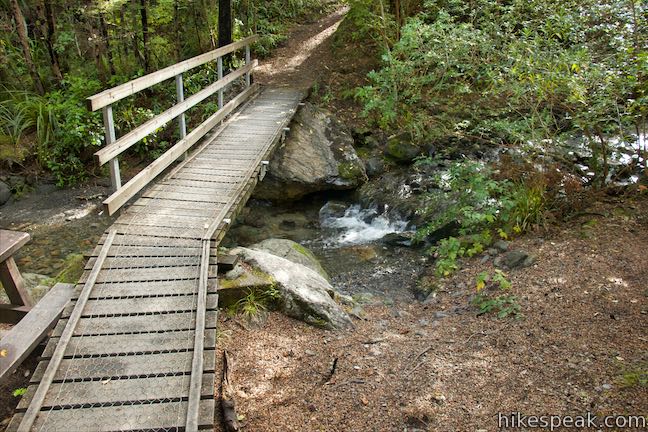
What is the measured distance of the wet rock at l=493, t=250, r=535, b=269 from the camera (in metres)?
6.39

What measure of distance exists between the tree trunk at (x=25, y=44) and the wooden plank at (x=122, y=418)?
34.4 feet

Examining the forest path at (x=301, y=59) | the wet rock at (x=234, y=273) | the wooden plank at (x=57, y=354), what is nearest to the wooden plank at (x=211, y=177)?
the wet rock at (x=234, y=273)

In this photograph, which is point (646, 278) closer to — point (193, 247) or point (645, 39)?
point (645, 39)

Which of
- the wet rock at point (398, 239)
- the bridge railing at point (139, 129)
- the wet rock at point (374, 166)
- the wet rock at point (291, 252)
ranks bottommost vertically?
the wet rock at point (398, 239)

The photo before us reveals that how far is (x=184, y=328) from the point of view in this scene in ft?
13.9

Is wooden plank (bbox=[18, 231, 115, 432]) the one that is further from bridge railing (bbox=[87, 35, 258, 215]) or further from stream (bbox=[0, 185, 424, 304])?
stream (bbox=[0, 185, 424, 304])

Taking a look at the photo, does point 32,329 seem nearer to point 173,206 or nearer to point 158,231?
point 158,231

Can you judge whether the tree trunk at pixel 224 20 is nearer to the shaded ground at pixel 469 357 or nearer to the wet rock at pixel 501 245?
the wet rock at pixel 501 245

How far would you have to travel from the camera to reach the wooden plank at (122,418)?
129 inches

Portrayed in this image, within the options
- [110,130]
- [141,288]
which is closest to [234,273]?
[141,288]

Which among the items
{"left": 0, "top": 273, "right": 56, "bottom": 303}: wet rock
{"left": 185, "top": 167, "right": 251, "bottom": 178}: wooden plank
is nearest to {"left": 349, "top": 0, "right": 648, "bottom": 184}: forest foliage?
{"left": 185, "top": 167, "right": 251, "bottom": 178}: wooden plank

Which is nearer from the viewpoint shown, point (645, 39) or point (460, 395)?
point (460, 395)

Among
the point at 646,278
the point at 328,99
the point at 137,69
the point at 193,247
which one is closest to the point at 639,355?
the point at 646,278

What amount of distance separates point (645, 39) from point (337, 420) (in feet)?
19.5
